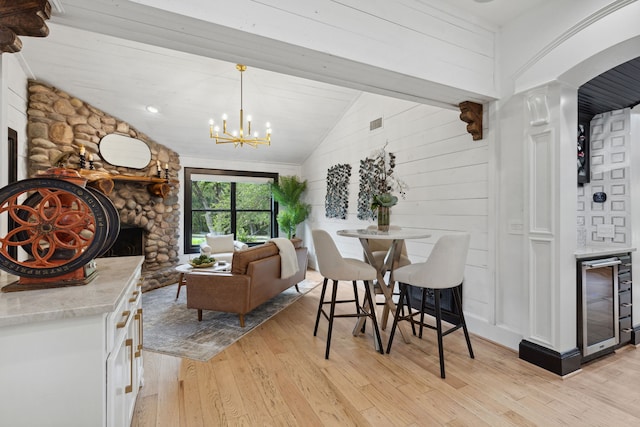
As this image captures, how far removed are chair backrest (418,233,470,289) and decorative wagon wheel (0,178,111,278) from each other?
2.05 m

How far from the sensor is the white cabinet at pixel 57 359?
3.29ft

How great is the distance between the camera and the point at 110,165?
468 centimetres

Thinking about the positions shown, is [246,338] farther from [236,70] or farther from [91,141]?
[91,141]

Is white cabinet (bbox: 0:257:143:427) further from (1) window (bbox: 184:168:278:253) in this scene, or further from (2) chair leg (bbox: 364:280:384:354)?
(1) window (bbox: 184:168:278:253)

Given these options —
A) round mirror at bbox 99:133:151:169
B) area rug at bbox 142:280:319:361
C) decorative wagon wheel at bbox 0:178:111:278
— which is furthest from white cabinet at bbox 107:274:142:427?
round mirror at bbox 99:133:151:169

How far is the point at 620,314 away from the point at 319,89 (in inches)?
173

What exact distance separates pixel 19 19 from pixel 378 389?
279 cm

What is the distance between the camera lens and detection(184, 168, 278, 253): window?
614 centimetres

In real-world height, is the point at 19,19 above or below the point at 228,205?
above

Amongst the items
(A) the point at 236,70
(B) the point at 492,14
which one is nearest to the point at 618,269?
(B) the point at 492,14

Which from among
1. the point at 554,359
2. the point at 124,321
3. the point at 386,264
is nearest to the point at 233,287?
the point at 386,264

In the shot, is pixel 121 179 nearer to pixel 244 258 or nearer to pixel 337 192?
pixel 244 258

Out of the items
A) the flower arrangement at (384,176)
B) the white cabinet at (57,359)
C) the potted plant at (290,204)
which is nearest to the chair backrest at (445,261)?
the flower arrangement at (384,176)

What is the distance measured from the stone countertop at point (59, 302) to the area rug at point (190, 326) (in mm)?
1532
